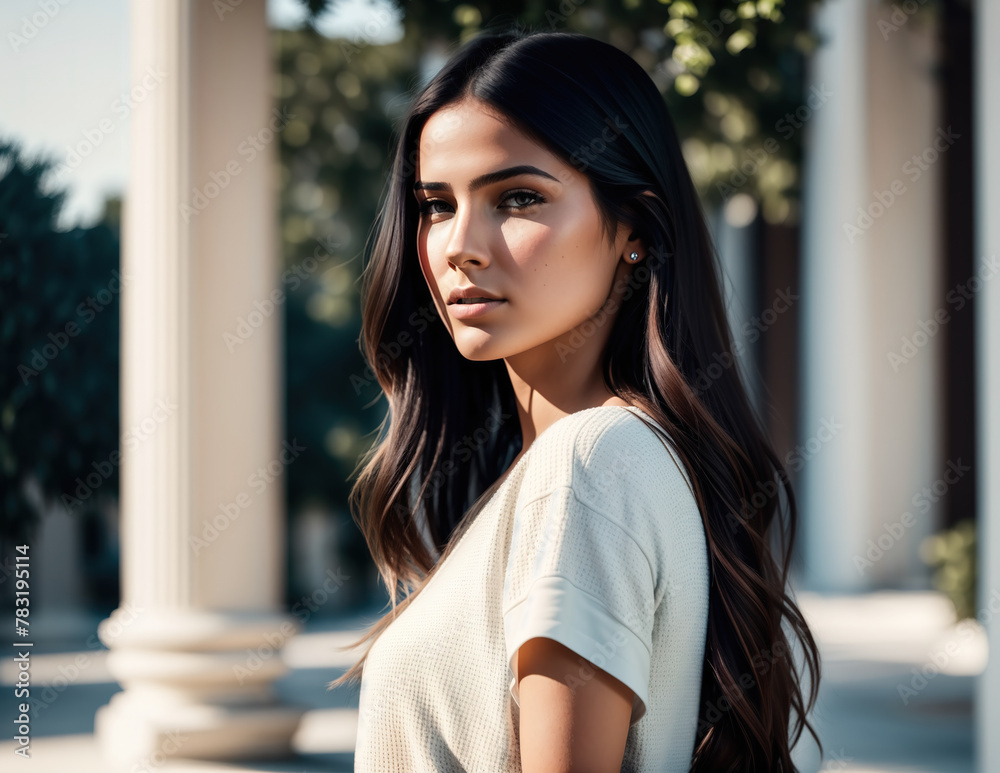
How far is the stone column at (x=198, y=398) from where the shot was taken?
394cm

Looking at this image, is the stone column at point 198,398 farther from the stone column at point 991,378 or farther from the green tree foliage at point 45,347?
the stone column at point 991,378

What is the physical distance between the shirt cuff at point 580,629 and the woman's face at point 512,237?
0.41m

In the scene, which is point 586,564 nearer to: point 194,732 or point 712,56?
point 712,56

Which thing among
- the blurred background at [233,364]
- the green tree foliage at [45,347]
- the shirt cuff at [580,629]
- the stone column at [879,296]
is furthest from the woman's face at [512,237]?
the stone column at [879,296]

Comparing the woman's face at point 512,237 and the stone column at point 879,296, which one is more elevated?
the stone column at point 879,296

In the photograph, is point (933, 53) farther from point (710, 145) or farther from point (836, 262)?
point (710, 145)

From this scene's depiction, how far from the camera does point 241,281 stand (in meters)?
4.05

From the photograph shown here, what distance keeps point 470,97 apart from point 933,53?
451 inches

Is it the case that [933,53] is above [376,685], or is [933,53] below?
above

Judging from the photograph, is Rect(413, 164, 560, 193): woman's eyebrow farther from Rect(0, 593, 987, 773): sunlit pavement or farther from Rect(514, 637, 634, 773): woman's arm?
Rect(0, 593, 987, 773): sunlit pavement

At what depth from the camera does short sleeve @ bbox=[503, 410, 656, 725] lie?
110 cm

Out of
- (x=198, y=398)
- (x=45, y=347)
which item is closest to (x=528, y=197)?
(x=45, y=347)

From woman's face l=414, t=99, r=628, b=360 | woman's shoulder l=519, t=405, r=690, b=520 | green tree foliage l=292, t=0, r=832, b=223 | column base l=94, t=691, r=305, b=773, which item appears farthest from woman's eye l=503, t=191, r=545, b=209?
column base l=94, t=691, r=305, b=773

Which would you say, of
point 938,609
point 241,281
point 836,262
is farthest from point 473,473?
point 836,262
